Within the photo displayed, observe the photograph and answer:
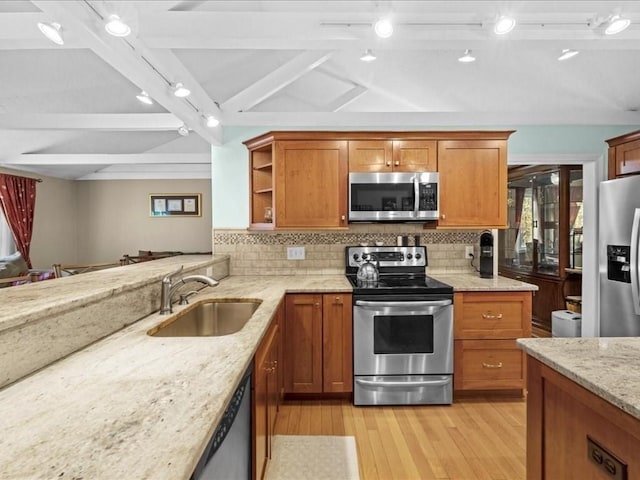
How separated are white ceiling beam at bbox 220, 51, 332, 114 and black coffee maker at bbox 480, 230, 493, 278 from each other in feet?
6.64

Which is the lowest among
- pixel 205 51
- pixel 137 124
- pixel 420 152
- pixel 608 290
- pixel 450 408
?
pixel 450 408

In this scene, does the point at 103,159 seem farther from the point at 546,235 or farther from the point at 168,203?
the point at 546,235

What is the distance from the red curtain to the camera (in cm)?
581

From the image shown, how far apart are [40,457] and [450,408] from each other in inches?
105

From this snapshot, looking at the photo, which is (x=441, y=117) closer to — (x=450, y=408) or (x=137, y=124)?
(x=450, y=408)

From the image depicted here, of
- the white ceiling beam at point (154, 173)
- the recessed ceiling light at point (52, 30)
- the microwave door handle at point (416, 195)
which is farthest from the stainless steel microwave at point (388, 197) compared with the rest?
the white ceiling beam at point (154, 173)

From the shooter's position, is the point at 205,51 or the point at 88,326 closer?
the point at 88,326

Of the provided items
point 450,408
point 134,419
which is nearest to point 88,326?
point 134,419

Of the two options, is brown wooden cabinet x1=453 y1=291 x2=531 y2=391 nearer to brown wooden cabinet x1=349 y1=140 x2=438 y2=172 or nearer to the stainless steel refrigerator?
the stainless steel refrigerator

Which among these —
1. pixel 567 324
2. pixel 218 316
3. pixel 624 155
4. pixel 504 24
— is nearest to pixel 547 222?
pixel 567 324

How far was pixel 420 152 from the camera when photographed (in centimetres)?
313

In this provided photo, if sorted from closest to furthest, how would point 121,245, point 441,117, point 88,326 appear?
1. point 88,326
2. point 441,117
3. point 121,245

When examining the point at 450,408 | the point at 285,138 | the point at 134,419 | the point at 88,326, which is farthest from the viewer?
the point at 285,138

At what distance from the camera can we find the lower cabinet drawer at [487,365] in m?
2.83
